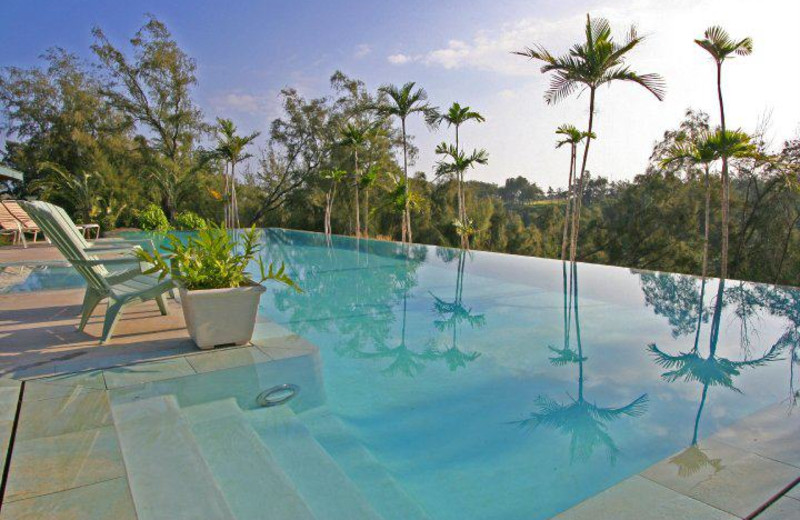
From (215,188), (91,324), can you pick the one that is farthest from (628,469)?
(215,188)

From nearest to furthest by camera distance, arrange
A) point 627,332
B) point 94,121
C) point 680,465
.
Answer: point 680,465
point 627,332
point 94,121

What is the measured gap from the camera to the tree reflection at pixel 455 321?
3.73 meters

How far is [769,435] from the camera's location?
91.1 inches

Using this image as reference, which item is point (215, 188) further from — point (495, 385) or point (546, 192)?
point (546, 192)

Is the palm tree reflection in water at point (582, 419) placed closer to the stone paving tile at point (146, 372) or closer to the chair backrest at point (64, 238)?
the stone paving tile at point (146, 372)

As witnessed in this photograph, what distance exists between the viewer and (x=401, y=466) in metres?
2.20

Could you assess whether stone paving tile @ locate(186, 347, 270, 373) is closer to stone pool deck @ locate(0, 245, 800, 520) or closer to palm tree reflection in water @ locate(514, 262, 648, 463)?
stone pool deck @ locate(0, 245, 800, 520)

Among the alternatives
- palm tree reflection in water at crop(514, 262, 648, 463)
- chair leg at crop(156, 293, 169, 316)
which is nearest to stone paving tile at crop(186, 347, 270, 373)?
chair leg at crop(156, 293, 169, 316)

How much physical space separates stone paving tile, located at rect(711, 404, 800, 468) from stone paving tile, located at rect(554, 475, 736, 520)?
67 cm

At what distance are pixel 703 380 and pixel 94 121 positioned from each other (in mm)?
22391

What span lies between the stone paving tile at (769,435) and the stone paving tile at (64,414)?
9.59 feet

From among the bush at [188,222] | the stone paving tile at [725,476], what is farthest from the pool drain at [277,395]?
the bush at [188,222]

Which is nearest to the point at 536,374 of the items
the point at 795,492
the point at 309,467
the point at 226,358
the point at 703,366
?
the point at 703,366

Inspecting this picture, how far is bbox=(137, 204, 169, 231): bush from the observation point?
55.8 ft
